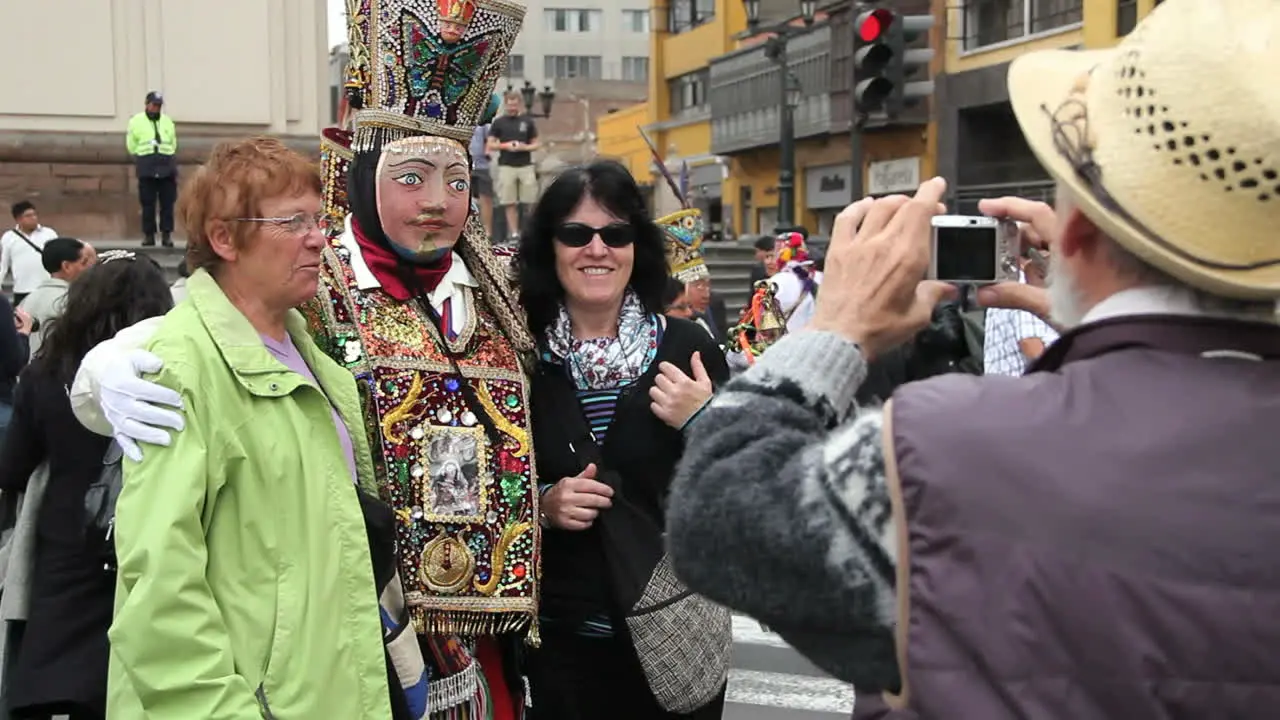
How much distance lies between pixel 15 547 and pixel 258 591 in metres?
1.70

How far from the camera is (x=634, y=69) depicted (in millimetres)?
71500

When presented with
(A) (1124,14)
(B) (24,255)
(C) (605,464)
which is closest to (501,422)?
(C) (605,464)

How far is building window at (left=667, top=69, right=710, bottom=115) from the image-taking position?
1512 inches

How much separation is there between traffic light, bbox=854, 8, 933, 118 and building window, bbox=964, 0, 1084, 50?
14.4 m

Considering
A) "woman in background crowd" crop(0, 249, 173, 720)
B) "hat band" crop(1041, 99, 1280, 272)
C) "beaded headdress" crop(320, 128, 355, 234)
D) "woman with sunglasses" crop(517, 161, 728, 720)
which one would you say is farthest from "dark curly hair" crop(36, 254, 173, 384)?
"hat band" crop(1041, 99, 1280, 272)

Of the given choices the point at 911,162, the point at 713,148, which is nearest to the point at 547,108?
the point at 713,148

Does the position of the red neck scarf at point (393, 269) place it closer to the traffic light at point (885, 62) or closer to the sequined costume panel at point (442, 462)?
the sequined costume panel at point (442, 462)

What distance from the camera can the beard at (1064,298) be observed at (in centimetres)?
141

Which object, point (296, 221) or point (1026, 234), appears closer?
point (1026, 234)

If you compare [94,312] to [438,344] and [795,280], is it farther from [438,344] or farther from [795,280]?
[795,280]

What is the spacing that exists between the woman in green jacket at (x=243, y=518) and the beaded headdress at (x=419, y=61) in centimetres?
56

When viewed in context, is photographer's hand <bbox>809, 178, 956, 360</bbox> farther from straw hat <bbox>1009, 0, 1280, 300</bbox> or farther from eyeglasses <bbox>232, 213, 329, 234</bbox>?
eyeglasses <bbox>232, 213, 329, 234</bbox>

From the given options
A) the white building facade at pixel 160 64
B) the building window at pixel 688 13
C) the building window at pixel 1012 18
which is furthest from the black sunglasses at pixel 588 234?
the building window at pixel 688 13

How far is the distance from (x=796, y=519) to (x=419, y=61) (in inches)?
83.3
